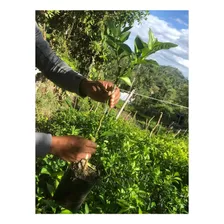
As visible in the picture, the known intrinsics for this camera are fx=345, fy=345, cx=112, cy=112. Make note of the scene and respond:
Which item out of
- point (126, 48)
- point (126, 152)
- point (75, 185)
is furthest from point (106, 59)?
point (75, 185)

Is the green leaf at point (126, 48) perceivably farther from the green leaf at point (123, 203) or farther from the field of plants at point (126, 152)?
the green leaf at point (123, 203)

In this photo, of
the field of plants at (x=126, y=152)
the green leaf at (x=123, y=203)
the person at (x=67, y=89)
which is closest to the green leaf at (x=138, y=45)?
the field of plants at (x=126, y=152)

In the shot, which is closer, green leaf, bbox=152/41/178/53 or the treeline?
green leaf, bbox=152/41/178/53

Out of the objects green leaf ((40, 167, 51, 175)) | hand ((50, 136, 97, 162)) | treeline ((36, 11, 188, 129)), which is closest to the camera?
hand ((50, 136, 97, 162))

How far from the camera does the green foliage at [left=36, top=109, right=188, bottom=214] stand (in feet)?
4.56

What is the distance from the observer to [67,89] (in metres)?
1.26

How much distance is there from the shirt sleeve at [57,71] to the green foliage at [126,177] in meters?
0.35

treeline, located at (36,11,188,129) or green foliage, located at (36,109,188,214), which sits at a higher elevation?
treeline, located at (36,11,188,129)

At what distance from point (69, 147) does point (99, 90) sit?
241 millimetres

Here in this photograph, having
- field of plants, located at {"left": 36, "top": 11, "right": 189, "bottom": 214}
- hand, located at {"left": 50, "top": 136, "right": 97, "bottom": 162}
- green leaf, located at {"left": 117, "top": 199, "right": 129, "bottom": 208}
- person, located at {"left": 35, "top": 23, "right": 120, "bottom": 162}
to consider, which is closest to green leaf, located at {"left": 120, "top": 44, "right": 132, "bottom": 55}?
field of plants, located at {"left": 36, "top": 11, "right": 189, "bottom": 214}

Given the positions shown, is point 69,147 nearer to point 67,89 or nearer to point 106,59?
point 67,89

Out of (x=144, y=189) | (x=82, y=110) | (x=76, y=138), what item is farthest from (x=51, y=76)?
(x=82, y=110)

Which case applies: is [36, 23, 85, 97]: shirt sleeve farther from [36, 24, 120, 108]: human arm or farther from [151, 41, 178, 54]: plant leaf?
[151, 41, 178, 54]: plant leaf

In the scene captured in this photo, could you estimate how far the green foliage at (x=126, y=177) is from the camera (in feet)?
Result: 4.56
